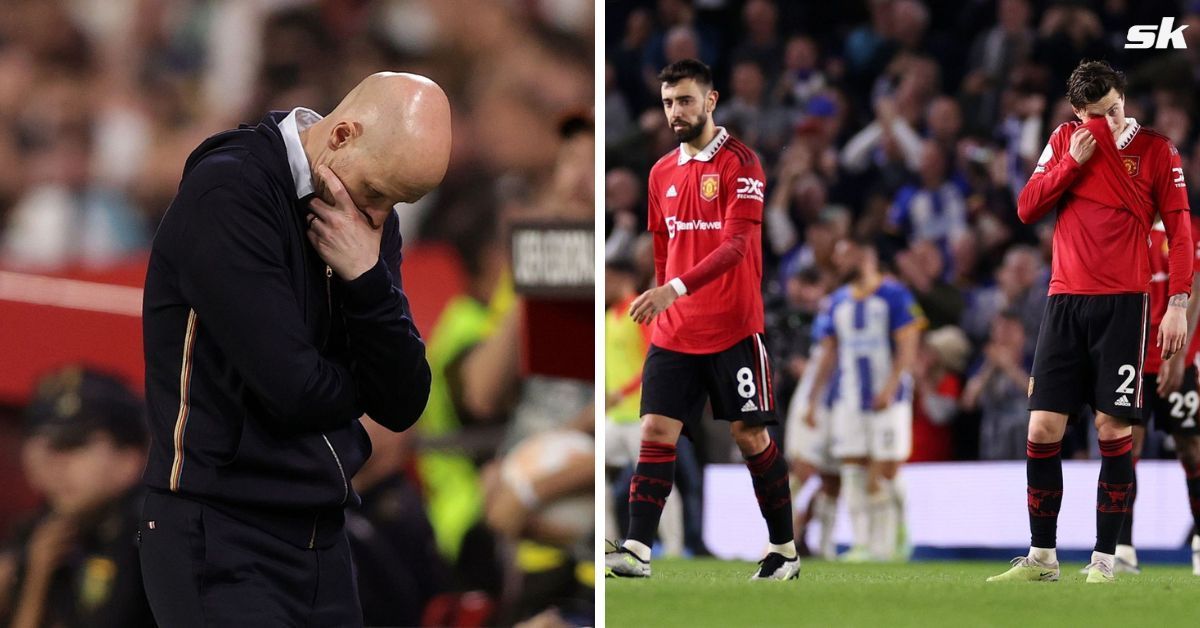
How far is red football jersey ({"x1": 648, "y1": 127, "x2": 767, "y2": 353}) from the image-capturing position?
3949mm

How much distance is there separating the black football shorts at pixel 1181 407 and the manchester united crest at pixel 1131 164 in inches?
56.3

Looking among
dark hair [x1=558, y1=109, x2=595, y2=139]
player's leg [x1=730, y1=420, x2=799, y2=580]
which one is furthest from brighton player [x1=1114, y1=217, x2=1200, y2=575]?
dark hair [x1=558, y1=109, x2=595, y2=139]

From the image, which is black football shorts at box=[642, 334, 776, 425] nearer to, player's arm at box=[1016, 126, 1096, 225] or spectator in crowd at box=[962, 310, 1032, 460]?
player's arm at box=[1016, 126, 1096, 225]

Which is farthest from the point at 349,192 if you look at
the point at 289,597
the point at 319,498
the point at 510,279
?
the point at 510,279

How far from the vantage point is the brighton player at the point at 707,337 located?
155 inches

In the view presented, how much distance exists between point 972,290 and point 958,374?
0.41 meters

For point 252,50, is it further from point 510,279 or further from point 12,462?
point 12,462

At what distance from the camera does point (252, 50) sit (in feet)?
20.4

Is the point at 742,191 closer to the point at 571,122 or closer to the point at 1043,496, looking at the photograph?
the point at 1043,496

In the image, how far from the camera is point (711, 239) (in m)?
3.96

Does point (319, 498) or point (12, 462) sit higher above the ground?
point (319, 498)

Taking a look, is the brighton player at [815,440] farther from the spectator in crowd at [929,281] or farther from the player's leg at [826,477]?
the spectator in crowd at [929,281]

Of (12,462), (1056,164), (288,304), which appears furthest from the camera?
(12,462)

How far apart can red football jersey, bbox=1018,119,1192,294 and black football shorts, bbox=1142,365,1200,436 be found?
1.29m
